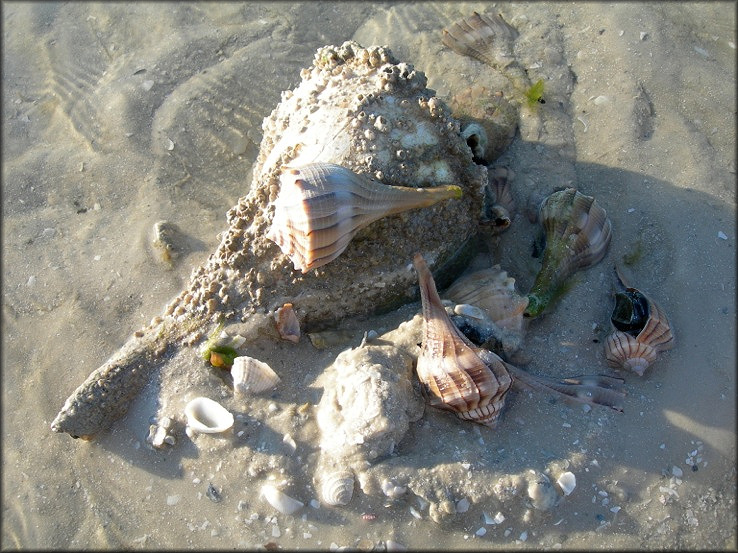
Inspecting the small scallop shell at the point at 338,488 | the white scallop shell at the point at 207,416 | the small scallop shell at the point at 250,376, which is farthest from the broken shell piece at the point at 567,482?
the white scallop shell at the point at 207,416

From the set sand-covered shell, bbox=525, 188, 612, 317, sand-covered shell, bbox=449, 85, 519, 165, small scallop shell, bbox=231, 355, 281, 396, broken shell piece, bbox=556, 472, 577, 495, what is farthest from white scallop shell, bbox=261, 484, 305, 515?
sand-covered shell, bbox=449, 85, 519, 165

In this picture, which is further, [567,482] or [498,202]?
[498,202]

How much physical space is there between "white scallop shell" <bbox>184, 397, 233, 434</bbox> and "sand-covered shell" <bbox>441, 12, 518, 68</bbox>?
4.05 meters

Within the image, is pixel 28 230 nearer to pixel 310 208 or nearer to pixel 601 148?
pixel 310 208

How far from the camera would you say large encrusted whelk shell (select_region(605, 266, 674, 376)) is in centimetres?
359

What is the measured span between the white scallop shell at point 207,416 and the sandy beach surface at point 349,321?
0.10 m

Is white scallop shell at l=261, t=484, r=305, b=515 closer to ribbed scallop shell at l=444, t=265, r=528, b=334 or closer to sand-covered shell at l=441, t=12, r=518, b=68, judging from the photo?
ribbed scallop shell at l=444, t=265, r=528, b=334

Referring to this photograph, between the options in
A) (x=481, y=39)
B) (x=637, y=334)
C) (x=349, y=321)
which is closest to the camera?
(x=637, y=334)

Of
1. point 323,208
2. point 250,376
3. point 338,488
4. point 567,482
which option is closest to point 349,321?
point 250,376

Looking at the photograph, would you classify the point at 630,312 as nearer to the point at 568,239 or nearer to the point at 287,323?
the point at 568,239

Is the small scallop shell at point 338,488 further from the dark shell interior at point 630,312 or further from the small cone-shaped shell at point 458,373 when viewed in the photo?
the dark shell interior at point 630,312

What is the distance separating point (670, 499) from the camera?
3266 mm

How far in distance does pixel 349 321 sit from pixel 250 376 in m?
0.80

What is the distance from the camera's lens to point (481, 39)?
546 centimetres
